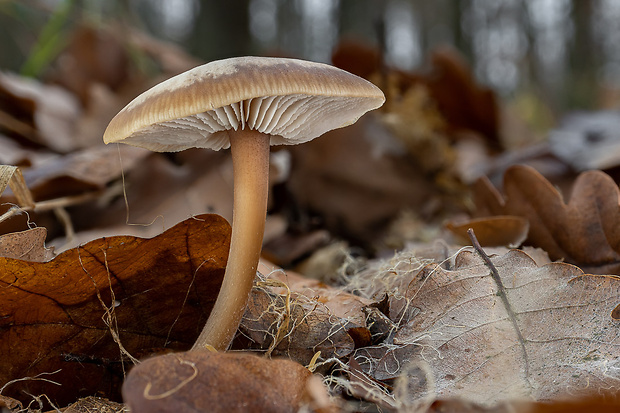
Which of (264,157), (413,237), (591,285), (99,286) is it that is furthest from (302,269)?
(591,285)

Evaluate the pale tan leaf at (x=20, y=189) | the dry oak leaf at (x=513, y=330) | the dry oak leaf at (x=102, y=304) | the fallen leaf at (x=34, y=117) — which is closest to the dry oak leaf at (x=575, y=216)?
the dry oak leaf at (x=513, y=330)

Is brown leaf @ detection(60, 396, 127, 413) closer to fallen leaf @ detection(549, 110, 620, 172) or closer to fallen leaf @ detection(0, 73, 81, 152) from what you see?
fallen leaf @ detection(0, 73, 81, 152)

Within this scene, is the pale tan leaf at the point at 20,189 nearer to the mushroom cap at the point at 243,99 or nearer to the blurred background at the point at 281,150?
the blurred background at the point at 281,150

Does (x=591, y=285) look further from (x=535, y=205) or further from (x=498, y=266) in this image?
(x=535, y=205)

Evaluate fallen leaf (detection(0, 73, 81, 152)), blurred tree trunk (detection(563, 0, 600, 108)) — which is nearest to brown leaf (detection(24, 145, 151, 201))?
fallen leaf (detection(0, 73, 81, 152))

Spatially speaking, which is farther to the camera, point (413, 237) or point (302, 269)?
point (413, 237)

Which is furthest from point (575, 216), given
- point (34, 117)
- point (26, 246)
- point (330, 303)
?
point (34, 117)

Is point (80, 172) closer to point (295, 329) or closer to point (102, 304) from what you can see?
point (102, 304)
